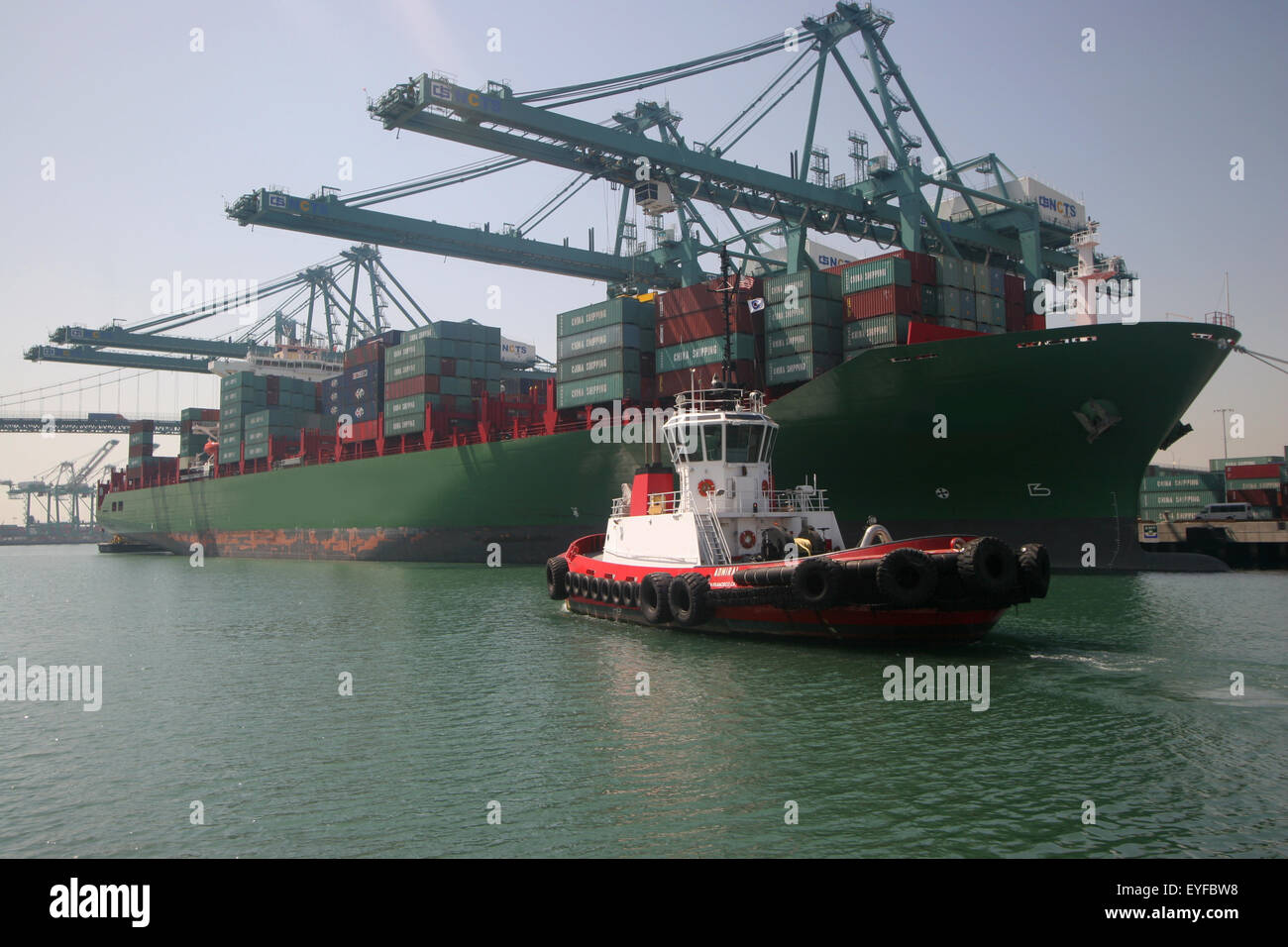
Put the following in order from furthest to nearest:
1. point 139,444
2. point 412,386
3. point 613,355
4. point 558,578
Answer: point 139,444
point 412,386
point 613,355
point 558,578

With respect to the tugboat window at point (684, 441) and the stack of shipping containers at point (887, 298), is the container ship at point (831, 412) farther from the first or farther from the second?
the tugboat window at point (684, 441)

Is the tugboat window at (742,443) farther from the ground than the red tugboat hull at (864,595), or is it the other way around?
the tugboat window at (742,443)

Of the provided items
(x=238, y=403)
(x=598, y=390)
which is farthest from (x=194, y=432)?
(x=598, y=390)

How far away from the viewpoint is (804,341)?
30.8 metres

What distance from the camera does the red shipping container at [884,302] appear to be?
29.5 m

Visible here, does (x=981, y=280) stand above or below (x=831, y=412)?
above

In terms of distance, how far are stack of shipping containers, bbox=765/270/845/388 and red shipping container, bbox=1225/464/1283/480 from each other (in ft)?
152

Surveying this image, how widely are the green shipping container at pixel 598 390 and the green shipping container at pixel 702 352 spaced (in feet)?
5.56

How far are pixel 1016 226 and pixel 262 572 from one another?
41514mm

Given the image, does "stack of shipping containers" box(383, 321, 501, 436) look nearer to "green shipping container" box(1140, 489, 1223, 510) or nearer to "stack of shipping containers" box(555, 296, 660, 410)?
"stack of shipping containers" box(555, 296, 660, 410)

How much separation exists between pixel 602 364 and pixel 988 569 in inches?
972

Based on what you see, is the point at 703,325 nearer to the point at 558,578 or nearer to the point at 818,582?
the point at 558,578

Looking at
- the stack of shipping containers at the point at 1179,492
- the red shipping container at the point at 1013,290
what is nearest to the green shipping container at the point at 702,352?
the red shipping container at the point at 1013,290

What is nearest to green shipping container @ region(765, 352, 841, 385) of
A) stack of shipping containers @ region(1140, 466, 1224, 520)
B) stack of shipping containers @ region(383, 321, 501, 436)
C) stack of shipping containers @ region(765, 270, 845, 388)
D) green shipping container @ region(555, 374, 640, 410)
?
stack of shipping containers @ region(765, 270, 845, 388)
